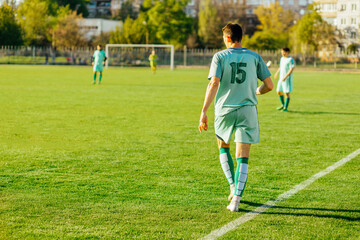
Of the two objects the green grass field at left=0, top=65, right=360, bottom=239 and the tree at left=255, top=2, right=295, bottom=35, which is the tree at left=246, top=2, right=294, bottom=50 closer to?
the tree at left=255, top=2, right=295, bottom=35

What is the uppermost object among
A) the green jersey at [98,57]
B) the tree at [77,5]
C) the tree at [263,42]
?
the tree at [77,5]

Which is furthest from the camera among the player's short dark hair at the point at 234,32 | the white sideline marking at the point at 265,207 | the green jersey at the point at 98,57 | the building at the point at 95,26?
the building at the point at 95,26

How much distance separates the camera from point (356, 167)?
311 inches

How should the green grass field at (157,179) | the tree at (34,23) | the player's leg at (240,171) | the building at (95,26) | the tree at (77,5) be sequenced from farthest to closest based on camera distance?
the tree at (77,5) < the building at (95,26) < the tree at (34,23) < the player's leg at (240,171) < the green grass field at (157,179)

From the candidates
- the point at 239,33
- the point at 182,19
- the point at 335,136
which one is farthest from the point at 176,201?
the point at 182,19

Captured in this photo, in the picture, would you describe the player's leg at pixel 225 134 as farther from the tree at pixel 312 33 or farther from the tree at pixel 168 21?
the tree at pixel 168 21

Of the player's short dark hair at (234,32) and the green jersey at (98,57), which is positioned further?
the green jersey at (98,57)

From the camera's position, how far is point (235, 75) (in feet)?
18.0

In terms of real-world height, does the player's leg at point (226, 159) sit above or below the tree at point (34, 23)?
below

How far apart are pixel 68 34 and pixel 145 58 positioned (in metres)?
19.5

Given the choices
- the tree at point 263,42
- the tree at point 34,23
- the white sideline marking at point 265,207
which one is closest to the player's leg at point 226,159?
the white sideline marking at point 265,207

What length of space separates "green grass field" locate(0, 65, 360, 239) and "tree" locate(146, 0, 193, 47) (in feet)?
214

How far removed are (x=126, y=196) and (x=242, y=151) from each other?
1466mm

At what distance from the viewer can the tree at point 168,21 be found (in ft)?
255
